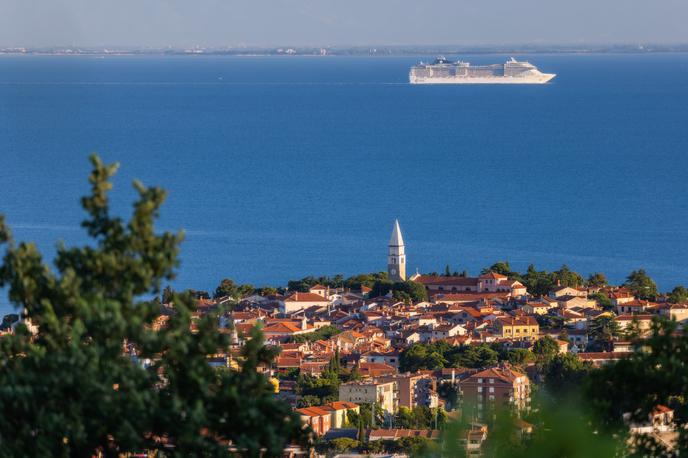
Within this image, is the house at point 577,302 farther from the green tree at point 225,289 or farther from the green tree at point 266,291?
the green tree at point 225,289

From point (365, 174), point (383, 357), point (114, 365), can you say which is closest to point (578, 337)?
point (383, 357)

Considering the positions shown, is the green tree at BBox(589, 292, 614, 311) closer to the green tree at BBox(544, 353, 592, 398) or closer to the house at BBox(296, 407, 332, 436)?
the green tree at BBox(544, 353, 592, 398)

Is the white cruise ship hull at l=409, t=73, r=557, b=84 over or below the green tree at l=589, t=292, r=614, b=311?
over

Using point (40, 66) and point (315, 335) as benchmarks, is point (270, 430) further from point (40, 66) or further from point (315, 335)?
point (40, 66)

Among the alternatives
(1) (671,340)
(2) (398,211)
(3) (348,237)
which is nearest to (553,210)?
(2) (398,211)

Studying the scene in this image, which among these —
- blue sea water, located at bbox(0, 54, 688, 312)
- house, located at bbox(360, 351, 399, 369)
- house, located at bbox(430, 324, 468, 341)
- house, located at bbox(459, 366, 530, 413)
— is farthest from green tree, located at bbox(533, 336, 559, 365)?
blue sea water, located at bbox(0, 54, 688, 312)

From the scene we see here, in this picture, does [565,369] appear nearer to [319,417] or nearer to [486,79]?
[319,417]
